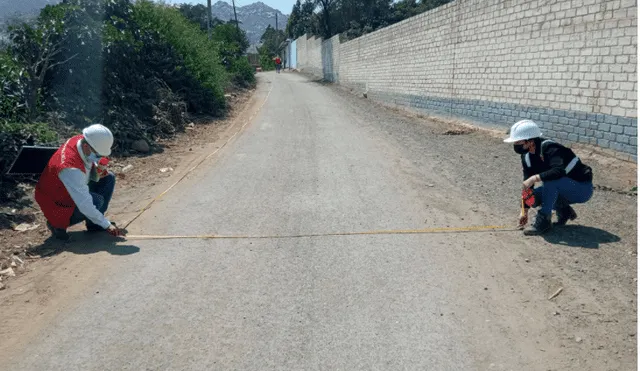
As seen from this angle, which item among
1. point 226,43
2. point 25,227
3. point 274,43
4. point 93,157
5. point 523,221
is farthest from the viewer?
point 274,43

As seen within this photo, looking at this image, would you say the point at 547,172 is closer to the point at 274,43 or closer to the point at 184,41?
the point at 184,41

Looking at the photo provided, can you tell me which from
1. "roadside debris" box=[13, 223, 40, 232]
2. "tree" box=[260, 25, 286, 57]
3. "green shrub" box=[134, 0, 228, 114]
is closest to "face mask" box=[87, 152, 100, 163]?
"roadside debris" box=[13, 223, 40, 232]

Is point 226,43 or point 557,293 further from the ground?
point 226,43

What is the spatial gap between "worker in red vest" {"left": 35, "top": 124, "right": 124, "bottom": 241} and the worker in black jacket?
165 inches

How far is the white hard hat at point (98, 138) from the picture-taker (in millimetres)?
5070

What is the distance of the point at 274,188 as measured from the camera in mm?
7699

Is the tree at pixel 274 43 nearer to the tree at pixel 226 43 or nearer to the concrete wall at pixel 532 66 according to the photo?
the tree at pixel 226 43

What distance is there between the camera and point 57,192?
5.25 metres

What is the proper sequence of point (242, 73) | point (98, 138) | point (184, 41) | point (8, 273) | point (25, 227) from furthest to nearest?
point (242, 73) → point (184, 41) → point (25, 227) → point (98, 138) → point (8, 273)

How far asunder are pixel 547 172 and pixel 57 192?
494 centimetres

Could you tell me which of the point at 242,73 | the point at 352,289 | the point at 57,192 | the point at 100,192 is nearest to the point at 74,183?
the point at 57,192

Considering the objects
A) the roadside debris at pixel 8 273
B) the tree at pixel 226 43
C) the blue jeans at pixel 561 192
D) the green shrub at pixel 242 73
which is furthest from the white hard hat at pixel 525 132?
the green shrub at pixel 242 73

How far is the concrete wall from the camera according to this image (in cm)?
858

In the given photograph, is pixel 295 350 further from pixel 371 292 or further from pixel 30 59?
pixel 30 59
